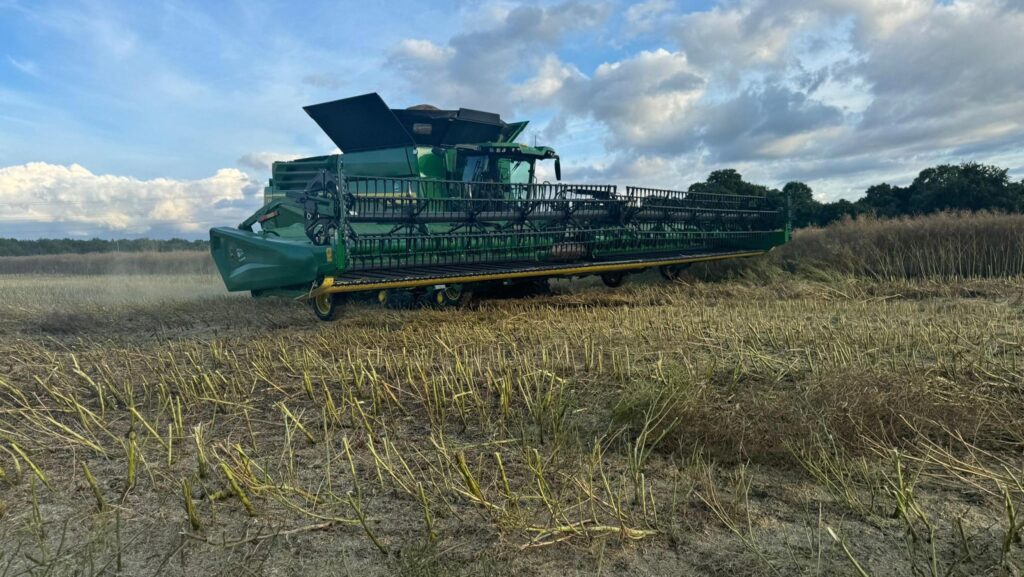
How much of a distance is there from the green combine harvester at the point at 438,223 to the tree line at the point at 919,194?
4569mm

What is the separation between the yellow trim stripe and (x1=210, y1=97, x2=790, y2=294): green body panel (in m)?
0.14

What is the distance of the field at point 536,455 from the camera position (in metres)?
1.95

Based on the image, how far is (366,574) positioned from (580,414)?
1537 millimetres

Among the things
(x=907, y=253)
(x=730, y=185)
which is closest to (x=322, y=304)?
(x=907, y=253)

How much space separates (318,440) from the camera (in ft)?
9.80

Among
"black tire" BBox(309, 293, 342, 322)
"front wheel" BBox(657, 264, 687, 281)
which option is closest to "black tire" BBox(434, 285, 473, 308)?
"black tire" BBox(309, 293, 342, 322)

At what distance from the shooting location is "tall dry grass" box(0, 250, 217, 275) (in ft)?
63.0

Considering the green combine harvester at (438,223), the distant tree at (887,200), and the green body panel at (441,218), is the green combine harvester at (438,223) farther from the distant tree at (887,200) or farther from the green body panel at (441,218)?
the distant tree at (887,200)

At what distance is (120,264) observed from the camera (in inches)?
858

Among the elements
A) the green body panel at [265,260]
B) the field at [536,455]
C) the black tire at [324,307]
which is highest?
the green body panel at [265,260]

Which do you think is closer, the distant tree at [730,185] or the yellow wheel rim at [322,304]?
the yellow wheel rim at [322,304]

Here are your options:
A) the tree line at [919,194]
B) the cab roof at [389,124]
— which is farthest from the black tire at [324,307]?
the tree line at [919,194]

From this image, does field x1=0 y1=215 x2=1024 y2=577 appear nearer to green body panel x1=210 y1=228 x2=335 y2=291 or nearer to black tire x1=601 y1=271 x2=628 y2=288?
green body panel x1=210 y1=228 x2=335 y2=291

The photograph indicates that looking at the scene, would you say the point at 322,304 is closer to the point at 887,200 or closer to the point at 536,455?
the point at 536,455
